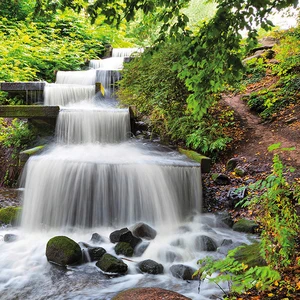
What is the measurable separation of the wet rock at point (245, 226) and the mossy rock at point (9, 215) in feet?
13.5

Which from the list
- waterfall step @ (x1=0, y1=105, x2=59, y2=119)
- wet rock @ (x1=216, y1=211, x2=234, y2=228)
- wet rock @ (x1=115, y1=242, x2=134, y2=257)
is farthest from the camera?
waterfall step @ (x1=0, y1=105, x2=59, y2=119)

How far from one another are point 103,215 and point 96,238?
0.76 metres

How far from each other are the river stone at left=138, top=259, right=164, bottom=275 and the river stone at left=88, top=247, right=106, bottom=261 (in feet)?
2.05

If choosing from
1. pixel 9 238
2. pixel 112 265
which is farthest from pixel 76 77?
pixel 112 265

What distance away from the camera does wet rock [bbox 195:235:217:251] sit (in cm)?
480

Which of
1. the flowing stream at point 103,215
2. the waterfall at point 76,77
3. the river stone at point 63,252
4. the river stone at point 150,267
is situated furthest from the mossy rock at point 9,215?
the waterfall at point 76,77

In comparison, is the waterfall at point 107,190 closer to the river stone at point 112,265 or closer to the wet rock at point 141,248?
the wet rock at point 141,248

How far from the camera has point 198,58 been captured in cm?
261

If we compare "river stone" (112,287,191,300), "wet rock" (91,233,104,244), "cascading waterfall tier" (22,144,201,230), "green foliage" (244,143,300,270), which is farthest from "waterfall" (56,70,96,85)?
"green foliage" (244,143,300,270)

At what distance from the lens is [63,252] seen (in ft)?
14.4

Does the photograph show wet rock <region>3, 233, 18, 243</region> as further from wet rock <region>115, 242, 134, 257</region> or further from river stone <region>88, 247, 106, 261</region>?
wet rock <region>115, 242, 134, 257</region>

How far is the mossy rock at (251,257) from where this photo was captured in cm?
343

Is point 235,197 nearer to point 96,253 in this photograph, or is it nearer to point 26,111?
point 96,253

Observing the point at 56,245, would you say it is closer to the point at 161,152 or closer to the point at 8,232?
the point at 8,232
